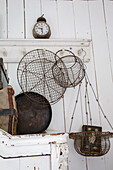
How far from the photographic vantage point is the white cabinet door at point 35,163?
0.94 metres

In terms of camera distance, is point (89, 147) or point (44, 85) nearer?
point (89, 147)

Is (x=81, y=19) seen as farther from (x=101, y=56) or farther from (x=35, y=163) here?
(x=35, y=163)

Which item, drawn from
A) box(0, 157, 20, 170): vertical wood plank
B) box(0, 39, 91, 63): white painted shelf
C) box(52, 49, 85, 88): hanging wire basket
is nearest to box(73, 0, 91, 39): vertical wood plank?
box(0, 39, 91, 63): white painted shelf

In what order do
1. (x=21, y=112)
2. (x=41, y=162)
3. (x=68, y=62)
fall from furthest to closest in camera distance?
(x=68, y=62) → (x=21, y=112) → (x=41, y=162)

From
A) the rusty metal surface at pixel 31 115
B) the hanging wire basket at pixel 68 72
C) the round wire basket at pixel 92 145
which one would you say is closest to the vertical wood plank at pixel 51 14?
the hanging wire basket at pixel 68 72

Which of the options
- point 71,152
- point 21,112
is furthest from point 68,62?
point 71,152

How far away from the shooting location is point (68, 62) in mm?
1695

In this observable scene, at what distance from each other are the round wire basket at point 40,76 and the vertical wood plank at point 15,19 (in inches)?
11.3

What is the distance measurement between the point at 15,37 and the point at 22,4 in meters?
0.33

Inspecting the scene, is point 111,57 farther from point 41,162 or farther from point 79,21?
point 41,162

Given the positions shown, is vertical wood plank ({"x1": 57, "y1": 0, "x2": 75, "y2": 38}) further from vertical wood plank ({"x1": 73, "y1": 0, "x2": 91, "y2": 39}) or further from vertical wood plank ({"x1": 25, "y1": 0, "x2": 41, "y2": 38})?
vertical wood plank ({"x1": 25, "y1": 0, "x2": 41, "y2": 38})

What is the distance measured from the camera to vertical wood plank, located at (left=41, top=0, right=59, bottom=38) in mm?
1821

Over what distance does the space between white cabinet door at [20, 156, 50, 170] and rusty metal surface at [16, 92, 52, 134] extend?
40 centimetres

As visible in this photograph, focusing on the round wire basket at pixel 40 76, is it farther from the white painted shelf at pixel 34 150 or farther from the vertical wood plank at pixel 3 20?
the white painted shelf at pixel 34 150
